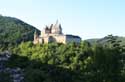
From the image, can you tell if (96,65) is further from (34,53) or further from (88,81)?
(34,53)

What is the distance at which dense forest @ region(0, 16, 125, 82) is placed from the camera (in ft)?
197

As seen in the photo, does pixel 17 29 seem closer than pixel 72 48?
No

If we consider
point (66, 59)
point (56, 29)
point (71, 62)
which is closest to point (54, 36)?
point (56, 29)

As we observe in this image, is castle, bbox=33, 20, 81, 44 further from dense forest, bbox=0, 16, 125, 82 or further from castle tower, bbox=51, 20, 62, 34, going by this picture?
dense forest, bbox=0, 16, 125, 82

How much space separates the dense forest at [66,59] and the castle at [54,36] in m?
11.0

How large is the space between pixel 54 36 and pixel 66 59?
30.9 metres

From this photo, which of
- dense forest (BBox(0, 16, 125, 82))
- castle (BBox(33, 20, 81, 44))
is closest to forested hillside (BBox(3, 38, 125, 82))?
dense forest (BBox(0, 16, 125, 82))

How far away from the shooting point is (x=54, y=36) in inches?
5502

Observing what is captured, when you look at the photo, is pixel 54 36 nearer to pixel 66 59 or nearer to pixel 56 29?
pixel 56 29

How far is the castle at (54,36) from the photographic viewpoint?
137500mm

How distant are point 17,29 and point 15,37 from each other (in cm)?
2098

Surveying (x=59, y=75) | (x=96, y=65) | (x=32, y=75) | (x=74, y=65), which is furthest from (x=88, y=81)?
(x=74, y=65)

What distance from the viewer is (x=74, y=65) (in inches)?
3883

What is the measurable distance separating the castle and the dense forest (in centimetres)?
1104
